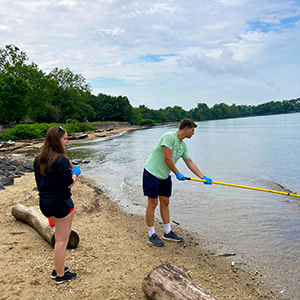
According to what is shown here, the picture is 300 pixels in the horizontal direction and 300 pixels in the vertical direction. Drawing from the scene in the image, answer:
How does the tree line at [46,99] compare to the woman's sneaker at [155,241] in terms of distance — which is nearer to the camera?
the woman's sneaker at [155,241]

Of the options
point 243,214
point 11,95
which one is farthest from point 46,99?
point 243,214

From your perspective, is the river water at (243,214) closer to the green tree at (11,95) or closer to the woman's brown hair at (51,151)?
the woman's brown hair at (51,151)

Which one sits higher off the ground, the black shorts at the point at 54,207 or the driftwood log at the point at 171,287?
the black shorts at the point at 54,207

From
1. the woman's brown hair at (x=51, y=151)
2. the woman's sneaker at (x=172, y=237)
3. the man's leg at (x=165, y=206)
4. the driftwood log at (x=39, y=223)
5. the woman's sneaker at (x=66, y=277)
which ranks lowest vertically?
the woman's sneaker at (x=172, y=237)

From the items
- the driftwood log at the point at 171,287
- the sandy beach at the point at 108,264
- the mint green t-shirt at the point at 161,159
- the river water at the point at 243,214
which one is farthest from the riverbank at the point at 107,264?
the mint green t-shirt at the point at 161,159

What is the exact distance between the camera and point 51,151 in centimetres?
297

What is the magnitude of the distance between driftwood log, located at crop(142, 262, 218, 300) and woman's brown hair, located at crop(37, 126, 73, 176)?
1.82 meters

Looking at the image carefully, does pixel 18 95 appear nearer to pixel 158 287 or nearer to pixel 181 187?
pixel 181 187

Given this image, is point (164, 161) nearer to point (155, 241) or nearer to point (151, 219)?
point (151, 219)

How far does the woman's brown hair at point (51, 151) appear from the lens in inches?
115

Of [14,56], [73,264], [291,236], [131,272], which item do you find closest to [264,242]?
[291,236]

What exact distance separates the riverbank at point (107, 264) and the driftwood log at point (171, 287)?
30 cm

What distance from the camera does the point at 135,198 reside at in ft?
28.3

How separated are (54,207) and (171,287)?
162 centimetres
